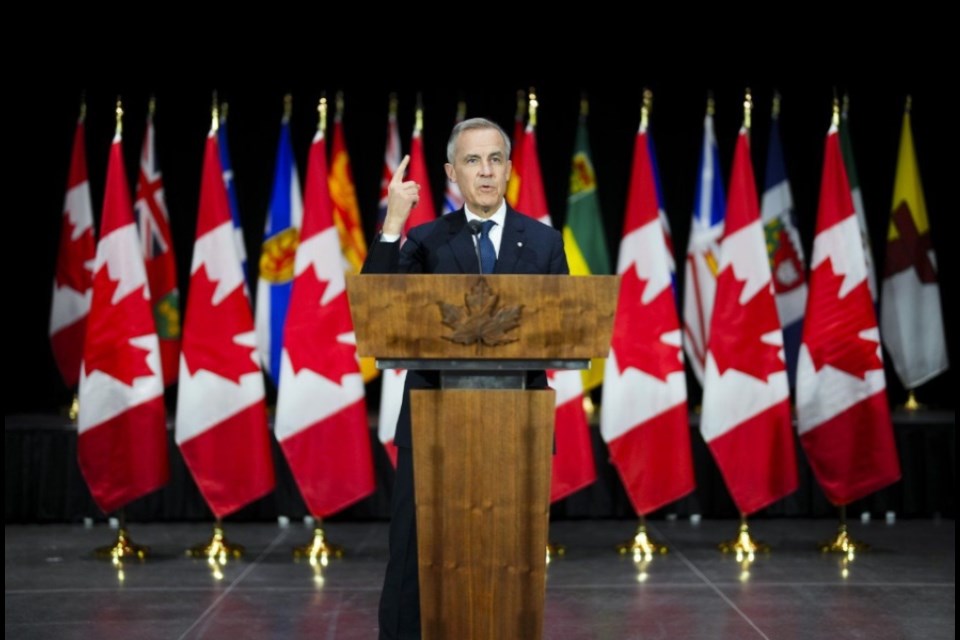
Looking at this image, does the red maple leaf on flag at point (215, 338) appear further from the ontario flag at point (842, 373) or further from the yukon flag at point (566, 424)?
the ontario flag at point (842, 373)

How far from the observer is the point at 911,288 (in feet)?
24.9

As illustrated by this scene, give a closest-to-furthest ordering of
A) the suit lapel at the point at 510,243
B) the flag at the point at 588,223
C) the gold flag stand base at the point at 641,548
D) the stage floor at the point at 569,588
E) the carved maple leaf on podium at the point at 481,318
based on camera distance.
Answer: the carved maple leaf on podium at the point at 481,318 < the suit lapel at the point at 510,243 < the stage floor at the point at 569,588 < the gold flag stand base at the point at 641,548 < the flag at the point at 588,223

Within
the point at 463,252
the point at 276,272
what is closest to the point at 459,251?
the point at 463,252

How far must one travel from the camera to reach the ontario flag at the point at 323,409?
5.69 m

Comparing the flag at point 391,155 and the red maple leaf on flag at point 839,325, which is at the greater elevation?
the flag at point 391,155

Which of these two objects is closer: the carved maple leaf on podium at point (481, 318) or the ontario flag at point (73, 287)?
the carved maple leaf on podium at point (481, 318)

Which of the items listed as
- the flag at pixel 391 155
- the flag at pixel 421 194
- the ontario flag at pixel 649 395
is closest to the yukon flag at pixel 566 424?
the ontario flag at pixel 649 395

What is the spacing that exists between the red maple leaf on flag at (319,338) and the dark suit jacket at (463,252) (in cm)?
267

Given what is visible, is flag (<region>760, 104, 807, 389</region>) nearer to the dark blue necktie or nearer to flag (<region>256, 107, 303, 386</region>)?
flag (<region>256, 107, 303, 386</region>)

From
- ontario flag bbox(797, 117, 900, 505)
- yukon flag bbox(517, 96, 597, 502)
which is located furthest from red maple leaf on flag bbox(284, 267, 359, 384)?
ontario flag bbox(797, 117, 900, 505)

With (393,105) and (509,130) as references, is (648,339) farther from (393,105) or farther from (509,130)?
(509,130)

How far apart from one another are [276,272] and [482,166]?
4.62 metres

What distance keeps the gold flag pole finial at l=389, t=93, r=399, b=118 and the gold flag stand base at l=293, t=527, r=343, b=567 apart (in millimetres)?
2981

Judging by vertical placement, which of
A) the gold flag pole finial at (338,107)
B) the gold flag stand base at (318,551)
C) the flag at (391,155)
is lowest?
the gold flag stand base at (318,551)
